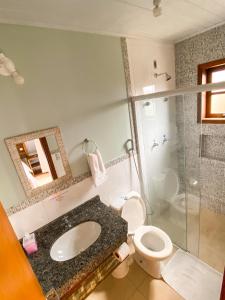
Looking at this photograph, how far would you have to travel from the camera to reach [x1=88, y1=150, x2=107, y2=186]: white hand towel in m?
1.60

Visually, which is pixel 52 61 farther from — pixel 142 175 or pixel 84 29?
pixel 142 175

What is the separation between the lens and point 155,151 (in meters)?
2.35

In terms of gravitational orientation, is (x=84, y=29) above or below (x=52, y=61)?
above

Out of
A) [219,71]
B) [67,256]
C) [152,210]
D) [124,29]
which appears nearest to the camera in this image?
[67,256]

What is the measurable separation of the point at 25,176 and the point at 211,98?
2.45 meters

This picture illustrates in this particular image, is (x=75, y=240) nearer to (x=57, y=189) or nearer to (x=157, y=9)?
(x=57, y=189)

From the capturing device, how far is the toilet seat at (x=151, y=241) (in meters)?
1.66

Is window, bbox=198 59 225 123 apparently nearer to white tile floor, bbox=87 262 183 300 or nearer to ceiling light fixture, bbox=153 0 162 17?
ceiling light fixture, bbox=153 0 162 17

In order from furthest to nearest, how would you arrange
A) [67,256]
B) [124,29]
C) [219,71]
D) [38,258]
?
[219,71], [124,29], [67,256], [38,258]

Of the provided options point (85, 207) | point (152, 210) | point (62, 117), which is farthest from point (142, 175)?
point (62, 117)

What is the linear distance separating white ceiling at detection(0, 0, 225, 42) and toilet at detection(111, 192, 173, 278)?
1.73 meters

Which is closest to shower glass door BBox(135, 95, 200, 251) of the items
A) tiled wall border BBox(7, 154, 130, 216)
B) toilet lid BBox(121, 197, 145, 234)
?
toilet lid BBox(121, 197, 145, 234)

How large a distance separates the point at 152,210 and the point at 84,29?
2396 millimetres

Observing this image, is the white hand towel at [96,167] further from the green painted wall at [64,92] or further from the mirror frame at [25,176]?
the mirror frame at [25,176]
